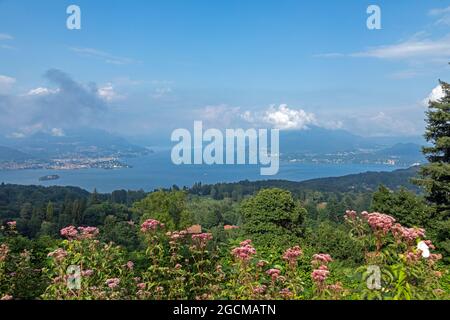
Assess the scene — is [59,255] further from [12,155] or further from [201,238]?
[12,155]

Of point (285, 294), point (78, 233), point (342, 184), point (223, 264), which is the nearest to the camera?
point (285, 294)

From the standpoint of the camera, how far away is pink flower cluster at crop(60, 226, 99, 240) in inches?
131

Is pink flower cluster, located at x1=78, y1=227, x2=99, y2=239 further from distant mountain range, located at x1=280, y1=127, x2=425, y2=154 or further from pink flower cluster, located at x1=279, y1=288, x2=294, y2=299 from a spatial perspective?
distant mountain range, located at x1=280, y1=127, x2=425, y2=154

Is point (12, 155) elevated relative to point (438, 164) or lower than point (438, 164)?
elevated

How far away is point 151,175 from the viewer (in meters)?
120

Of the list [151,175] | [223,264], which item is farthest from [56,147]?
[223,264]

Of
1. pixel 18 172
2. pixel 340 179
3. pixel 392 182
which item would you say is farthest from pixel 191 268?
pixel 340 179

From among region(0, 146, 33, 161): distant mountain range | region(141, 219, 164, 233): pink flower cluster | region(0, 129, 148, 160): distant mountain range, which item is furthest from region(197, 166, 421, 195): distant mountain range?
region(141, 219, 164, 233): pink flower cluster

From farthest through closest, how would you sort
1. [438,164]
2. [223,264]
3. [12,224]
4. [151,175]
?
[151,175] → [438,164] → [12,224] → [223,264]

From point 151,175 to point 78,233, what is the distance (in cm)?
11910

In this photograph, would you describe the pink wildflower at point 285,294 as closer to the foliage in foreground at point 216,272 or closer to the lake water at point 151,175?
the foliage in foreground at point 216,272

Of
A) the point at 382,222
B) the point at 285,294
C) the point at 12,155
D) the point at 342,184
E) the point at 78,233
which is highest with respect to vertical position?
the point at 12,155
